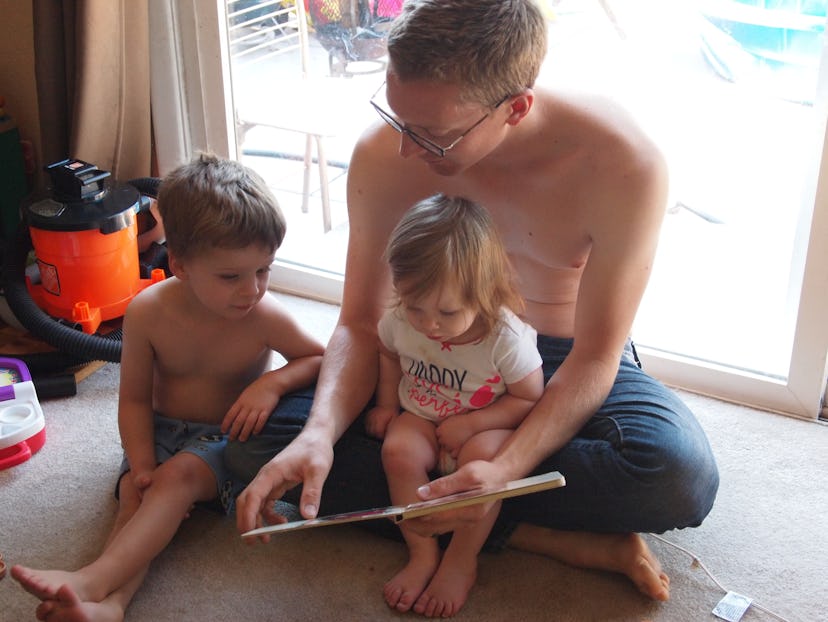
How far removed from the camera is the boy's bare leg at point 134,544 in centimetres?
122

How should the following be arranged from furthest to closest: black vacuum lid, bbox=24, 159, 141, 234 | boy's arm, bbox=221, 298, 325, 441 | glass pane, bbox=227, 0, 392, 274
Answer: glass pane, bbox=227, 0, 392, 274
black vacuum lid, bbox=24, 159, 141, 234
boy's arm, bbox=221, 298, 325, 441

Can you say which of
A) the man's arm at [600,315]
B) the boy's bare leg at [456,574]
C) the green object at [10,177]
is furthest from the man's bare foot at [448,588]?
the green object at [10,177]

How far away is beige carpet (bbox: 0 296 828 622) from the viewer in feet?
4.42

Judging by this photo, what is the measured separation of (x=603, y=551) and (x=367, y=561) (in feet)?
1.16

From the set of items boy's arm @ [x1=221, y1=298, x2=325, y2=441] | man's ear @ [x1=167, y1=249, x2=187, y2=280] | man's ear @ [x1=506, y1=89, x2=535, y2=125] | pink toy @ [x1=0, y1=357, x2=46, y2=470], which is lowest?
pink toy @ [x1=0, y1=357, x2=46, y2=470]

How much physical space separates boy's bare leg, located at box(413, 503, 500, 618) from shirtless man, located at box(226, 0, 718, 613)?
0.03m

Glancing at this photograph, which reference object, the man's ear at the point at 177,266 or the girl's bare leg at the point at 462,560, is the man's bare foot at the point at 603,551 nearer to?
the girl's bare leg at the point at 462,560

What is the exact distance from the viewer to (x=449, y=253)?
123 centimetres

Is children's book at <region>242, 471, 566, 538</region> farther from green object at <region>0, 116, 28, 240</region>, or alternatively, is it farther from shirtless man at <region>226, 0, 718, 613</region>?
green object at <region>0, 116, 28, 240</region>

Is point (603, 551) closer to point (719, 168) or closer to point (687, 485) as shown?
→ point (687, 485)

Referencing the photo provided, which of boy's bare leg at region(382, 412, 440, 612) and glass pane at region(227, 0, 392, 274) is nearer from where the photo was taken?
boy's bare leg at region(382, 412, 440, 612)

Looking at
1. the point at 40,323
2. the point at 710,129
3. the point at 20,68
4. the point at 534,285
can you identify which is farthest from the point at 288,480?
the point at 20,68

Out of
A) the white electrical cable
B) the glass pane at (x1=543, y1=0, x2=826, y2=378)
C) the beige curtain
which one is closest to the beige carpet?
the white electrical cable

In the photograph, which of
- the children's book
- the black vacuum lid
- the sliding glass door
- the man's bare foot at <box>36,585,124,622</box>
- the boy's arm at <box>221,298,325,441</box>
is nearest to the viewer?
the children's book
